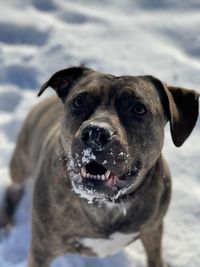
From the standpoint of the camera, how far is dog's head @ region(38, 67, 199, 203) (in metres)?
2.96

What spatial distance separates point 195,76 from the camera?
5582 millimetres

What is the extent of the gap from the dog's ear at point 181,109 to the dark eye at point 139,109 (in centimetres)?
17

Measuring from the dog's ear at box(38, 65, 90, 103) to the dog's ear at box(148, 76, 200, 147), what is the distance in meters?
0.44

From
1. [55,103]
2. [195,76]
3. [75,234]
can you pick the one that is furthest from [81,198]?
[195,76]

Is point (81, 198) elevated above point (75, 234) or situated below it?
above

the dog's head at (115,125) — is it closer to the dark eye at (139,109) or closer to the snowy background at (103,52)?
the dark eye at (139,109)

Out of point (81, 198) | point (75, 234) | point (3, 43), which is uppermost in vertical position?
point (81, 198)

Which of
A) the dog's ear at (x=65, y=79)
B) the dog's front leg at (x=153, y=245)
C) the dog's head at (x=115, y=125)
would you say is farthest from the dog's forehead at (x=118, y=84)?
the dog's front leg at (x=153, y=245)

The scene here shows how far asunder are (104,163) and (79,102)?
19.0 inches

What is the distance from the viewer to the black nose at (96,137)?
2.90 m

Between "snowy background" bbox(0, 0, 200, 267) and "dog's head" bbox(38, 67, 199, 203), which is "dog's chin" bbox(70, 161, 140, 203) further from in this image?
"snowy background" bbox(0, 0, 200, 267)

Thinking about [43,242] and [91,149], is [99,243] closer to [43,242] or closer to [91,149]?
[43,242]

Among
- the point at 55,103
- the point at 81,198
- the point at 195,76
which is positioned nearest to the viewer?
the point at 81,198

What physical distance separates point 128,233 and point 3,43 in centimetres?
316
